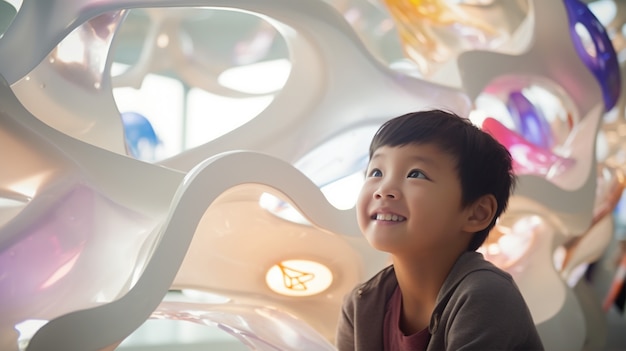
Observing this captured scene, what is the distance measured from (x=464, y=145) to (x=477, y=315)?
0.20 metres

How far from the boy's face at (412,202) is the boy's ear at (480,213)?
0.01 m

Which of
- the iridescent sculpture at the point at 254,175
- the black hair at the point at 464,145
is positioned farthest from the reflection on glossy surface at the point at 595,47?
the black hair at the point at 464,145

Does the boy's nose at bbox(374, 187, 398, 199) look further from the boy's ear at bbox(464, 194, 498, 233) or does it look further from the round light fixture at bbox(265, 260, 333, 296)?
the round light fixture at bbox(265, 260, 333, 296)

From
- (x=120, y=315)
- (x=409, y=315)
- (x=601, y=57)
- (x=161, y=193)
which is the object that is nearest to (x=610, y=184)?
(x=601, y=57)

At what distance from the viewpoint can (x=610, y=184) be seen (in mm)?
1477

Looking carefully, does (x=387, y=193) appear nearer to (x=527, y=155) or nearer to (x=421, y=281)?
(x=421, y=281)

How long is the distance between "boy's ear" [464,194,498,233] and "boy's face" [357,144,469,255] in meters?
0.01

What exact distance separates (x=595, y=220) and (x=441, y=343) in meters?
0.70

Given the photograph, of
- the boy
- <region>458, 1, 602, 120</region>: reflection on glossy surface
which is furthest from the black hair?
<region>458, 1, 602, 120</region>: reflection on glossy surface

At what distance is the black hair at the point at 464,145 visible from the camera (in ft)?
2.93

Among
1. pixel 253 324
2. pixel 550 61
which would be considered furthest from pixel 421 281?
pixel 550 61

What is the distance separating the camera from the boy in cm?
83

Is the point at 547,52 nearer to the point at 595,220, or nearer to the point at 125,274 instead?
the point at 595,220

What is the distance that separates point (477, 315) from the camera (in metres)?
0.81
